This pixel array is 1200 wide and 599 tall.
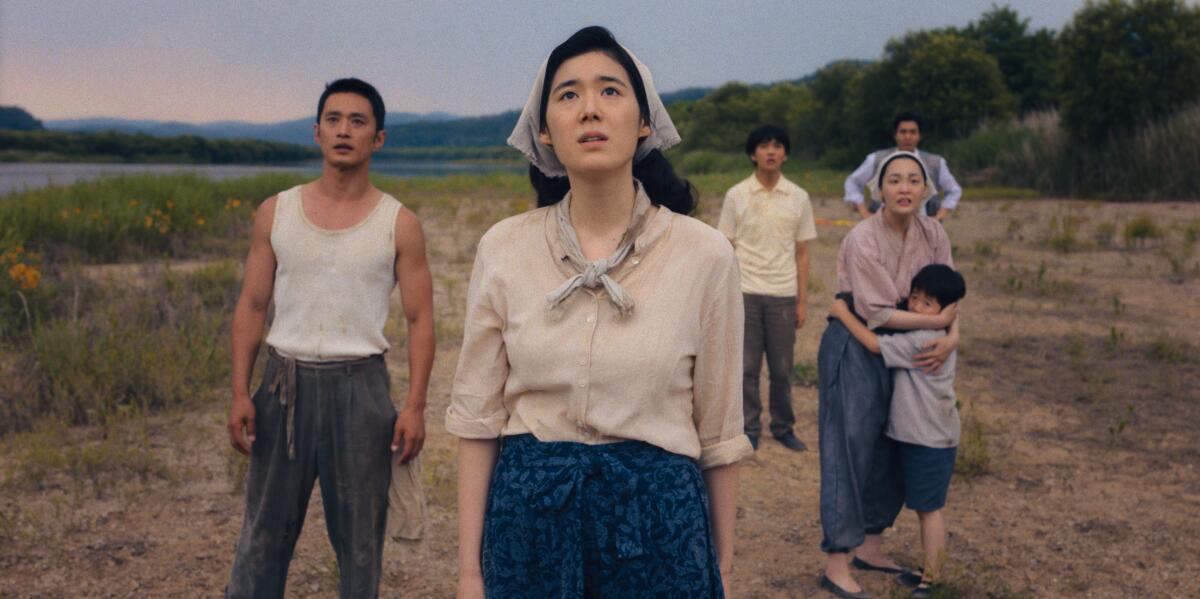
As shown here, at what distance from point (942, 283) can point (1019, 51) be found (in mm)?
51252

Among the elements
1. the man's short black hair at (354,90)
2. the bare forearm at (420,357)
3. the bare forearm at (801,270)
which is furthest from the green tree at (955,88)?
the bare forearm at (420,357)

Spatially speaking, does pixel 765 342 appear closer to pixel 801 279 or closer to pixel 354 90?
pixel 801 279

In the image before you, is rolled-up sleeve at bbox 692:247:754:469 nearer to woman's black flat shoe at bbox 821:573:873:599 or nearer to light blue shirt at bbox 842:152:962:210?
woman's black flat shoe at bbox 821:573:873:599

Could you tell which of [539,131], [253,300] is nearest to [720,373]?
[539,131]

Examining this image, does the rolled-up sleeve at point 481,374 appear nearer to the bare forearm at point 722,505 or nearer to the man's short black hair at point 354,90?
the bare forearm at point 722,505

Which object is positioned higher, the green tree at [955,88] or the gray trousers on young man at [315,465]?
the green tree at [955,88]

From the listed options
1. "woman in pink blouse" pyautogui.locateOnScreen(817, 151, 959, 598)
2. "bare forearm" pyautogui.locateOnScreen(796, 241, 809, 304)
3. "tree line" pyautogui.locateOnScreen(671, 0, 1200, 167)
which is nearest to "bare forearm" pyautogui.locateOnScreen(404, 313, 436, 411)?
"woman in pink blouse" pyautogui.locateOnScreen(817, 151, 959, 598)

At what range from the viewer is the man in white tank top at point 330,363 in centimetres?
303

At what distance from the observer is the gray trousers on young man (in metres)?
3.02

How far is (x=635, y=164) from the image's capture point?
2049mm

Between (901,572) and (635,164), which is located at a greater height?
(635,164)

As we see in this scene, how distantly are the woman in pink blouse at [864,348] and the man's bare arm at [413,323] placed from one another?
172 centimetres

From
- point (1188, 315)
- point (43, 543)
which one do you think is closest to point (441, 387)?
point (43, 543)

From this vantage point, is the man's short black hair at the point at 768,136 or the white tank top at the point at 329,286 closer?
the white tank top at the point at 329,286
